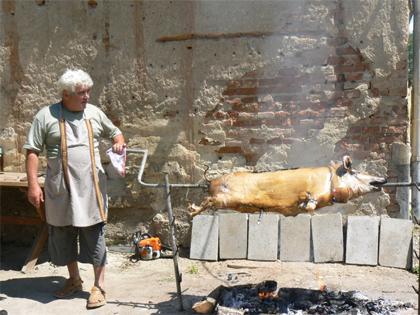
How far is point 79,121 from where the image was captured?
4.63 metres

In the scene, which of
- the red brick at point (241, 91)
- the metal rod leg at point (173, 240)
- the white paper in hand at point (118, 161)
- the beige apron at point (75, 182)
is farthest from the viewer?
the red brick at point (241, 91)

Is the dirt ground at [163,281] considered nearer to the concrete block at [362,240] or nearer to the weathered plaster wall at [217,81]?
the concrete block at [362,240]

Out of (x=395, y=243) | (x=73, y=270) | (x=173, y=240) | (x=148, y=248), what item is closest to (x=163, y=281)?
(x=148, y=248)

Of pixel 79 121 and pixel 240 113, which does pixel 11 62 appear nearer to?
pixel 79 121

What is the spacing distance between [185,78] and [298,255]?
7.32ft

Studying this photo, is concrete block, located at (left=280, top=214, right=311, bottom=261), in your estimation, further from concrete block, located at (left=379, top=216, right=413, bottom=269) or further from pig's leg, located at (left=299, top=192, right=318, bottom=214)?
pig's leg, located at (left=299, top=192, right=318, bottom=214)

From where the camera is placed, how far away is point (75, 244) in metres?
4.91

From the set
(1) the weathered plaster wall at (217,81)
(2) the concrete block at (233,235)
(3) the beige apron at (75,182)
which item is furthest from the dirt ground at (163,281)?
(3) the beige apron at (75,182)

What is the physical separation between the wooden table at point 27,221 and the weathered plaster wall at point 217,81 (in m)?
0.58

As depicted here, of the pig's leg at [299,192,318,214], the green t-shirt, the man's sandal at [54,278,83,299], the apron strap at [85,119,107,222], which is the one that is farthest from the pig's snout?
the man's sandal at [54,278,83,299]

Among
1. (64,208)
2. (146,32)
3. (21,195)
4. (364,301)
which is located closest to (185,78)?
(146,32)

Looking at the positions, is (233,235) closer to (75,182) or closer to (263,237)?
(263,237)

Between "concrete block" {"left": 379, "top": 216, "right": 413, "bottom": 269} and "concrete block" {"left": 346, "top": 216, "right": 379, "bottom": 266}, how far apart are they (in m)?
0.06

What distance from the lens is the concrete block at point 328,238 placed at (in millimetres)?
5582
